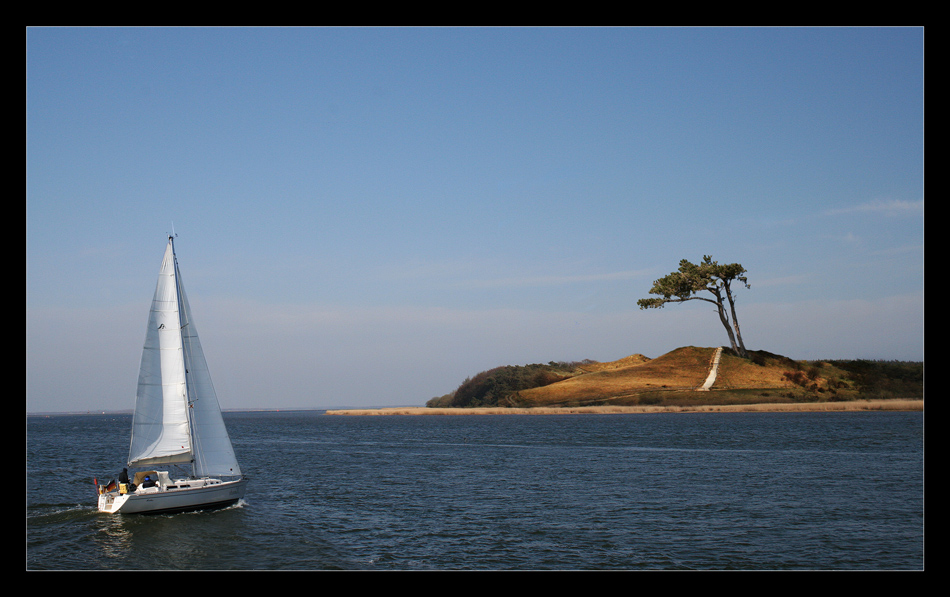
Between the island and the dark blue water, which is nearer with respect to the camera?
the dark blue water

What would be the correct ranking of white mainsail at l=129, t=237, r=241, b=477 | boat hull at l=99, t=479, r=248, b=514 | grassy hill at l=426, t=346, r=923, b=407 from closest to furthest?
1. boat hull at l=99, t=479, r=248, b=514
2. white mainsail at l=129, t=237, r=241, b=477
3. grassy hill at l=426, t=346, r=923, b=407

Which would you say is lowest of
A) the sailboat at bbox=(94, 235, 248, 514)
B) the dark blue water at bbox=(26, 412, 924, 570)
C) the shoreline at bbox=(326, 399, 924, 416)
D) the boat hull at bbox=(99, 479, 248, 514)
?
the shoreline at bbox=(326, 399, 924, 416)

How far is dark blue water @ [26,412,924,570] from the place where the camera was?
24.8 m

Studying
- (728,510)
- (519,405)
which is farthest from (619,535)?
(519,405)

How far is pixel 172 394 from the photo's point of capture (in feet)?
111

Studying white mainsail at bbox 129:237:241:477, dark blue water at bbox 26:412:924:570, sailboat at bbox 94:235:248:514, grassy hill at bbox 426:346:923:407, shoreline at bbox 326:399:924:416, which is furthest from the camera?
grassy hill at bbox 426:346:923:407

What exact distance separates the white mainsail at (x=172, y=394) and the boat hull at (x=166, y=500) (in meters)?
1.50

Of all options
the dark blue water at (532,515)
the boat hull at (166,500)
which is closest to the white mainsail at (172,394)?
the boat hull at (166,500)

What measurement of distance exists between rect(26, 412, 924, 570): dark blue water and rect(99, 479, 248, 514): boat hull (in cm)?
59

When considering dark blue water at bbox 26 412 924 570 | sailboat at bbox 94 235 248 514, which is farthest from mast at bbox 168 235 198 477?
dark blue water at bbox 26 412 924 570

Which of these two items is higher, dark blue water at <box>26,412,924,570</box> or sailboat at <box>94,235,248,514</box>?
sailboat at <box>94,235,248,514</box>

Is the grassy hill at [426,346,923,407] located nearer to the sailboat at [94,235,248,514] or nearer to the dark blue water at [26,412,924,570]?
the dark blue water at [26,412,924,570]
